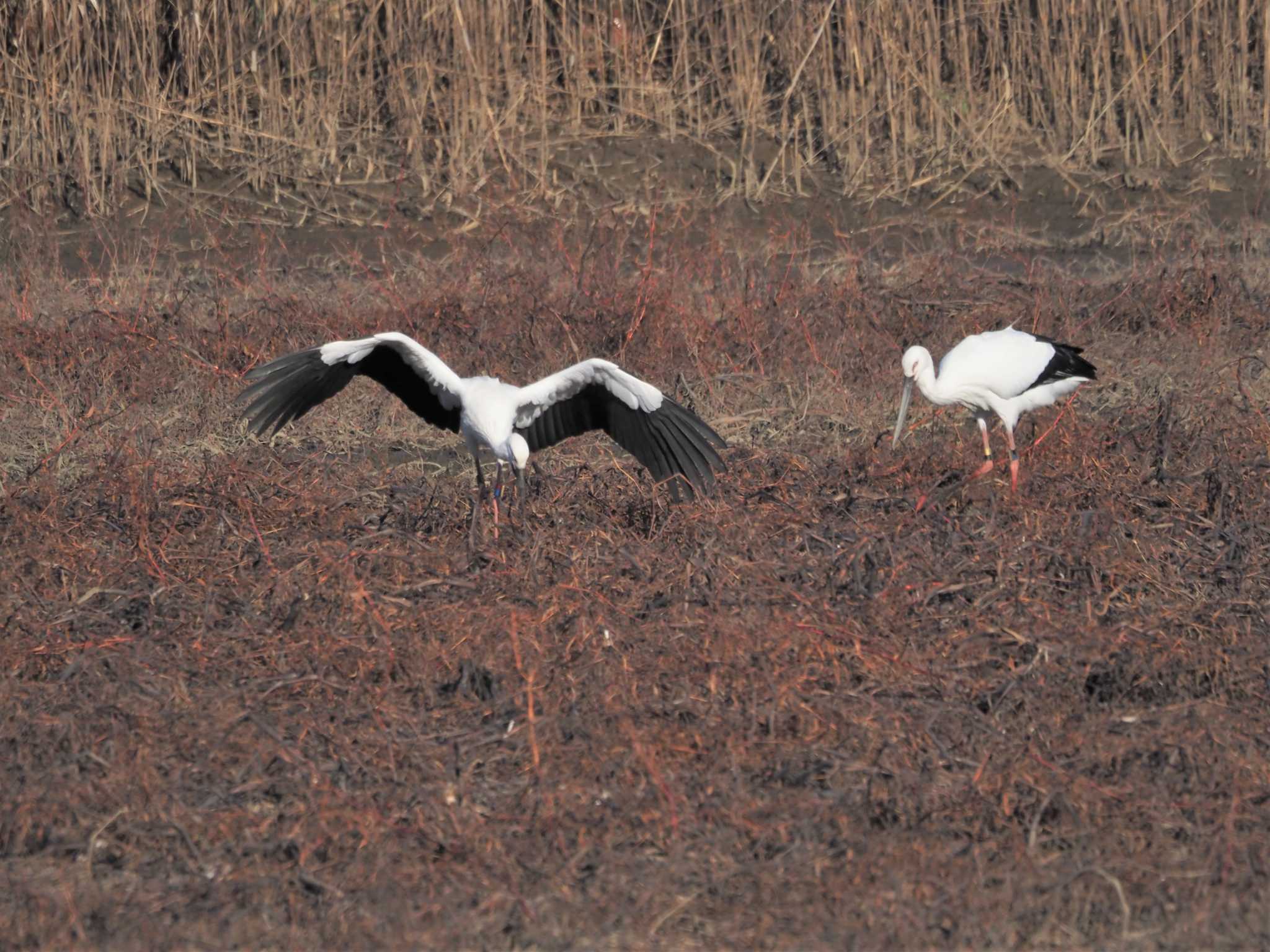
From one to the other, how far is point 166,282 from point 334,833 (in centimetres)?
546

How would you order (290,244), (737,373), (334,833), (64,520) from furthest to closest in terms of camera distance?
(290,244), (737,373), (64,520), (334,833)

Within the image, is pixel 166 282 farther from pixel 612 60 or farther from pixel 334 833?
pixel 334 833

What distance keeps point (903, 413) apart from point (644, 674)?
2.23 m

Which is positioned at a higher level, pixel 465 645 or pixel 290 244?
pixel 290 244

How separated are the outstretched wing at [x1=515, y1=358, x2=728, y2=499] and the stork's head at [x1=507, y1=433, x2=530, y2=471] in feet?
0.46

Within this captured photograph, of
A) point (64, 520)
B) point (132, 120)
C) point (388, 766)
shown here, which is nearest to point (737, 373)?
point (64, 520)

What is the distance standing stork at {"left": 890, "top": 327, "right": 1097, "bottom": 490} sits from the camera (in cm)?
592

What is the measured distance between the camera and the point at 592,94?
33.3ft

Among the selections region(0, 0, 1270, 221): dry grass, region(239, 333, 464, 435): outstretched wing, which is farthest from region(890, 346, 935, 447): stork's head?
region(0, 0, 1270, 221): dry grass

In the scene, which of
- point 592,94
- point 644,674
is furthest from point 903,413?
point 592,94

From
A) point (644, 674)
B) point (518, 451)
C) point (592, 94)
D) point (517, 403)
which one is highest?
point (592, 94)

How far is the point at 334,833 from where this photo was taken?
10.7 ft

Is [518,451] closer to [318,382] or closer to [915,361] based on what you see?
[318,382]

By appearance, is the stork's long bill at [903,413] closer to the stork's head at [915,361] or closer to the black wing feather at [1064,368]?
the stork's head at [915,361]
